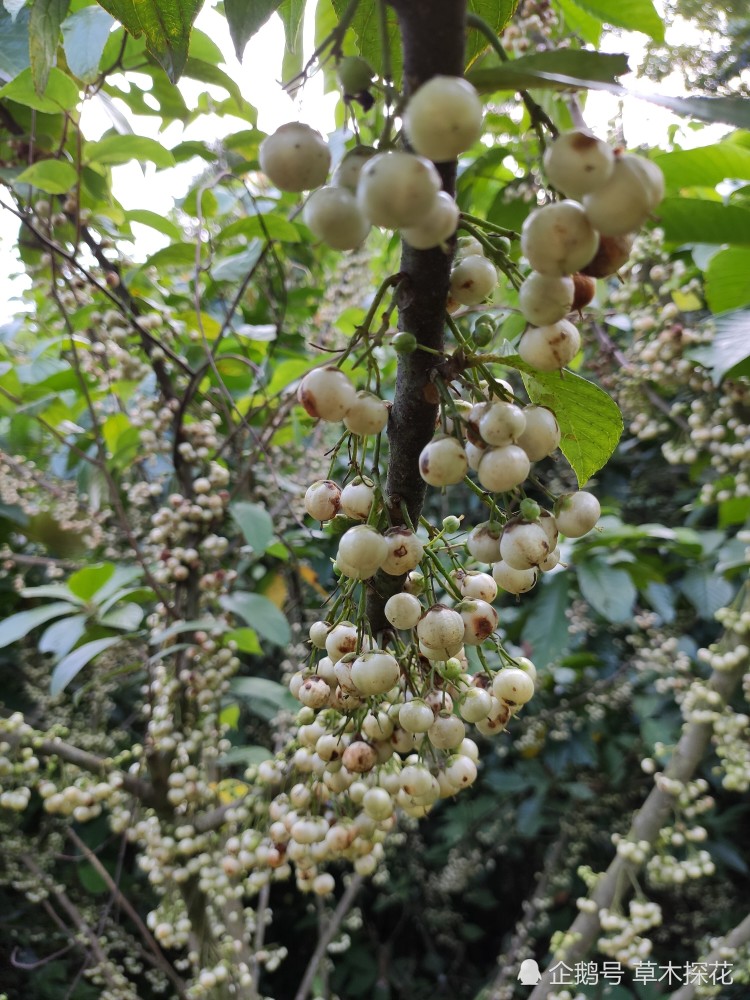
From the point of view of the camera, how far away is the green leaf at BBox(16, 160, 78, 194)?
87 centimetres

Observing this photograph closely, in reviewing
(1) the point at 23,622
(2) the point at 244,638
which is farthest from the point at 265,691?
(1) the point at 23,622

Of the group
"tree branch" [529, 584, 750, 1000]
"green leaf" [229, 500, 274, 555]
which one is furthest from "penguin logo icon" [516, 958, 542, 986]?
"green leaf" [229, 500, 274, 555]

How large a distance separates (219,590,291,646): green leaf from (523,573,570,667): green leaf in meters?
0.53

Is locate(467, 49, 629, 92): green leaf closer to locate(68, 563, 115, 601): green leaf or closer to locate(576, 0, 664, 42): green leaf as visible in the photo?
locate(576, 0, 664, 42): green leaf

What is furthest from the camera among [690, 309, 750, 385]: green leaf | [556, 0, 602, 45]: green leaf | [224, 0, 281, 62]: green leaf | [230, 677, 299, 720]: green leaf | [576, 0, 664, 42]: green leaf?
[230, 677, 299, 720]: green leaf

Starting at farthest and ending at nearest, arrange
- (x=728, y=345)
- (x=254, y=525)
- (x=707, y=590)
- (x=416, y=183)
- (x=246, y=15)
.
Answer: (x=707, y=590)
(x=254, y=525)
(x=728, y=345)
(x=246, y=15)
(x=416, y=183)

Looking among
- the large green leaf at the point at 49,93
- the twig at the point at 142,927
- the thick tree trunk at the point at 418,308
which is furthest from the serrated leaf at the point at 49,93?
the twig at the point at 142,927

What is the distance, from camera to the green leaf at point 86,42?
2.28 feet

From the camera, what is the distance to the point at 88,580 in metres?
1.14

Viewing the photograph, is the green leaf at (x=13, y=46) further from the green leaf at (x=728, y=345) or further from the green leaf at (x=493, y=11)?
the green leaf at (x=728, y=345)

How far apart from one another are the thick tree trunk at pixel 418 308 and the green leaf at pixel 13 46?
0.78 meters

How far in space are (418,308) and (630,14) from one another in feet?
1.64

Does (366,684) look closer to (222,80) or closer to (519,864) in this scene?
(222,80)

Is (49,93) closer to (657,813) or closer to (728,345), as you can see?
(728,345)
